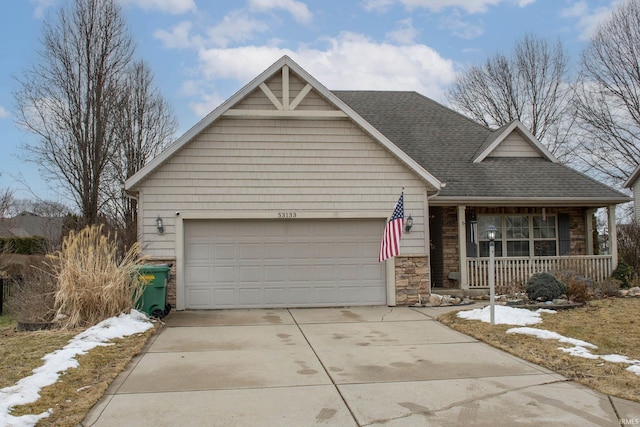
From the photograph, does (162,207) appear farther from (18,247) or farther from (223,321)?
(18,247)

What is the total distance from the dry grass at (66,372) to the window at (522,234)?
10.3 meters

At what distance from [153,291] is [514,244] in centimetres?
1038

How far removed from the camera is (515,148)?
56.2 ft

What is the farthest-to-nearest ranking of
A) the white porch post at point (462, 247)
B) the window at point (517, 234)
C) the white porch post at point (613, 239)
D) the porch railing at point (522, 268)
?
the window at point (517, 234), the white porch post at point (613, 239), the porch railing at point (522, 268), the white porch post at point (462, 247)

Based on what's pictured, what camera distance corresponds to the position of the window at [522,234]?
629 inches

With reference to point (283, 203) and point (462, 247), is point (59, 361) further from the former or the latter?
point (462, 247)

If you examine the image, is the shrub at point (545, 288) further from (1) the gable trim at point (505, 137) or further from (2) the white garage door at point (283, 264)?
(1) the gable trim at point (505, 137)

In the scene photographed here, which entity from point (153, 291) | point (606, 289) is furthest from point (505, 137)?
point (153, 291)

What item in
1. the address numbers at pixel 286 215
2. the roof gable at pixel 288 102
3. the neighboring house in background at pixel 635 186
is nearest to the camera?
the roof gable at pixel 288 102

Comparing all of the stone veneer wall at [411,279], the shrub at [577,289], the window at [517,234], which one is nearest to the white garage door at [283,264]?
the stone veneer wall at [411,279]

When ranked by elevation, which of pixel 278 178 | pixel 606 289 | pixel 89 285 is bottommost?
pixel 606 289

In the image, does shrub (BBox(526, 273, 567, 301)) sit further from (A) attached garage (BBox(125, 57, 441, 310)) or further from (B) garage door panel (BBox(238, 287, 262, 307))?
(B) garage door panel (BBox(238, 287, 262, 307))

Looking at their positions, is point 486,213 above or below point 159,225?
above

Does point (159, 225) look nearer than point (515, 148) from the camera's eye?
Yes
